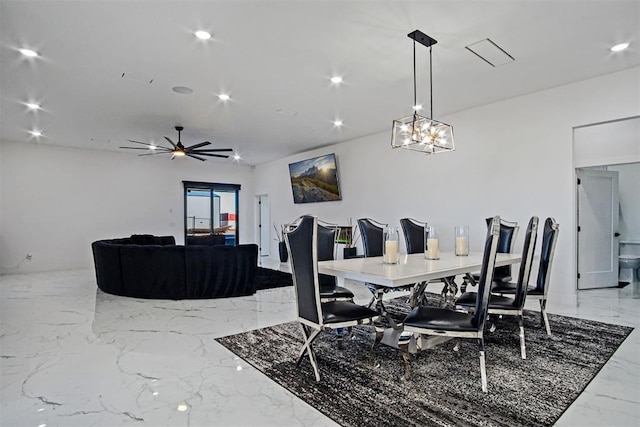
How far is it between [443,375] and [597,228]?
194 inches

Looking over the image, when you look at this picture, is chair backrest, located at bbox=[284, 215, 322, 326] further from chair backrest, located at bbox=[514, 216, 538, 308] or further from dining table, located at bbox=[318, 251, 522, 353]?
chair backrest, located at bbox=[514, 216, 538, 308]

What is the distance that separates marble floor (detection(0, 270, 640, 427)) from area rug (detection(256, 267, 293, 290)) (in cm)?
117

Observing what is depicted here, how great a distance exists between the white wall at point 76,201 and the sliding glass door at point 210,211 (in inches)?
9.4

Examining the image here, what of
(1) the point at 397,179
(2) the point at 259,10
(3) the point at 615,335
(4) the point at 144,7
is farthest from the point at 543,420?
(1) the point at 397,179

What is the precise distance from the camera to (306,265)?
2473mm

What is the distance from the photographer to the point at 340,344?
310 centimetres

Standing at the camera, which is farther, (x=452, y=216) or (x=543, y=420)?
(x=452, y=216)

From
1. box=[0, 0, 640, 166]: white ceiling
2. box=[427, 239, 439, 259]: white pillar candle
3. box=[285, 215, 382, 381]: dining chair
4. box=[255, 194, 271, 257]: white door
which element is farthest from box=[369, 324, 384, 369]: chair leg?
box=[255, 194, 271, 257]: white door

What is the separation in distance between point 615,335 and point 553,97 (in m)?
3.16

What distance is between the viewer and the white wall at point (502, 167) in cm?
462

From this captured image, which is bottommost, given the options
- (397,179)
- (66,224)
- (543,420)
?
(543,420)

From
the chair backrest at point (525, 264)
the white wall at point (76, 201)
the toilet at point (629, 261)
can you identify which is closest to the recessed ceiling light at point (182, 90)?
the chair backrest at point (525, 264)

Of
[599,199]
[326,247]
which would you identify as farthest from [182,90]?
[599,199]

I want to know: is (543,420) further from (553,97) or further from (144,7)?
(553,97)
